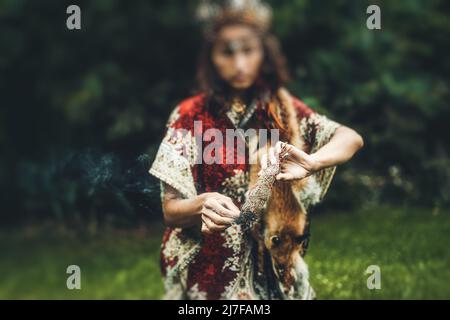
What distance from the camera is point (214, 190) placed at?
10.5ft

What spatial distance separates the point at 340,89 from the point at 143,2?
315cm

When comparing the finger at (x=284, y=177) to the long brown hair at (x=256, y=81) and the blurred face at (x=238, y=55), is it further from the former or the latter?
the blurred face at (x=238, y=55)

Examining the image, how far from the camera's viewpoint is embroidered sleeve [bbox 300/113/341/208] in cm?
321

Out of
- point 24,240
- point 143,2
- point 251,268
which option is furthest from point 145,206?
point 24,240

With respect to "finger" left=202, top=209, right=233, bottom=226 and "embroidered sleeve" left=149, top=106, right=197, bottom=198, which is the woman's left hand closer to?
"finger" left=202, top=209, right=233, bottom=226

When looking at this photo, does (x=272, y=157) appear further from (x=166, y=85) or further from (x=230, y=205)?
(x=166, y=85)

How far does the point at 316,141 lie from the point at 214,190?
0.60 m

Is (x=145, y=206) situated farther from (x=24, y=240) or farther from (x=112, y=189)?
Answer: (x=24, y=240)

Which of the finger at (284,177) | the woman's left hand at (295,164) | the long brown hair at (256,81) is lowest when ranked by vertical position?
the finger at (284,177)

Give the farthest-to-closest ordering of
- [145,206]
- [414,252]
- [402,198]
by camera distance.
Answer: [402,198], [414,252], [145,206]

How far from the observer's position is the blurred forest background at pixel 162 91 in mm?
5883

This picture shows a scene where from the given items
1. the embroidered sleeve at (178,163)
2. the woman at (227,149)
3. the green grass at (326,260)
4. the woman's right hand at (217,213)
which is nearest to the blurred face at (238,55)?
the woman at (227,149)

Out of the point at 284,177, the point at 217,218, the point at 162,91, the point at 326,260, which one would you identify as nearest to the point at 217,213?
the point at 217,218

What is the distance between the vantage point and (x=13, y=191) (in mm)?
9219
